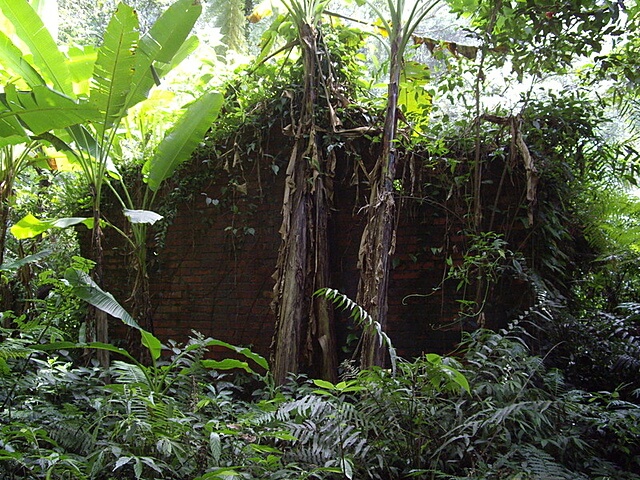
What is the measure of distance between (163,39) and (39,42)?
0.89 m

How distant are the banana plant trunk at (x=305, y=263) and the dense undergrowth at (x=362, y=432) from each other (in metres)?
1.31

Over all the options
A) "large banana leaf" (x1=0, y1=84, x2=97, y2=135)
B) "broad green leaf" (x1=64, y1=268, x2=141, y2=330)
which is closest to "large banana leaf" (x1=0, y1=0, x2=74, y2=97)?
"large banana leaf" (x1=0, y1=84, x2=97, y2=135)

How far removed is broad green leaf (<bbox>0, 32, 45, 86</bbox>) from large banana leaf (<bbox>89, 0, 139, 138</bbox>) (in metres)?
0.51

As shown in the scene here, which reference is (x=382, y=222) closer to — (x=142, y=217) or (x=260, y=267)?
(x=260, y=267)

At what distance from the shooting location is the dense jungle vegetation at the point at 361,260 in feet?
7.36

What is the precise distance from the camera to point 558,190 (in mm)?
3807

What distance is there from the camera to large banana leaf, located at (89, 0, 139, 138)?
346 centimetres

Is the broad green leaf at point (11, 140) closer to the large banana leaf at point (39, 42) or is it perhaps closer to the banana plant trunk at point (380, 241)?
the large banana leaf at point (39, 42)

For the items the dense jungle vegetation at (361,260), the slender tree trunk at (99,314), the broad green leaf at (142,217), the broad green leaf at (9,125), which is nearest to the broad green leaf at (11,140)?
the dense jungle vegetation at (361,260)

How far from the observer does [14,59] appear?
3738mm

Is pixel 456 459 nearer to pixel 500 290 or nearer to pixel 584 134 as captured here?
pixel 500 290

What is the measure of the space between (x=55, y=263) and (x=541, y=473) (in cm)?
603

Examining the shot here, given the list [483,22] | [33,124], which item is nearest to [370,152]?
[483,22]

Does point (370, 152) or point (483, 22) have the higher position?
point (483, 22)
